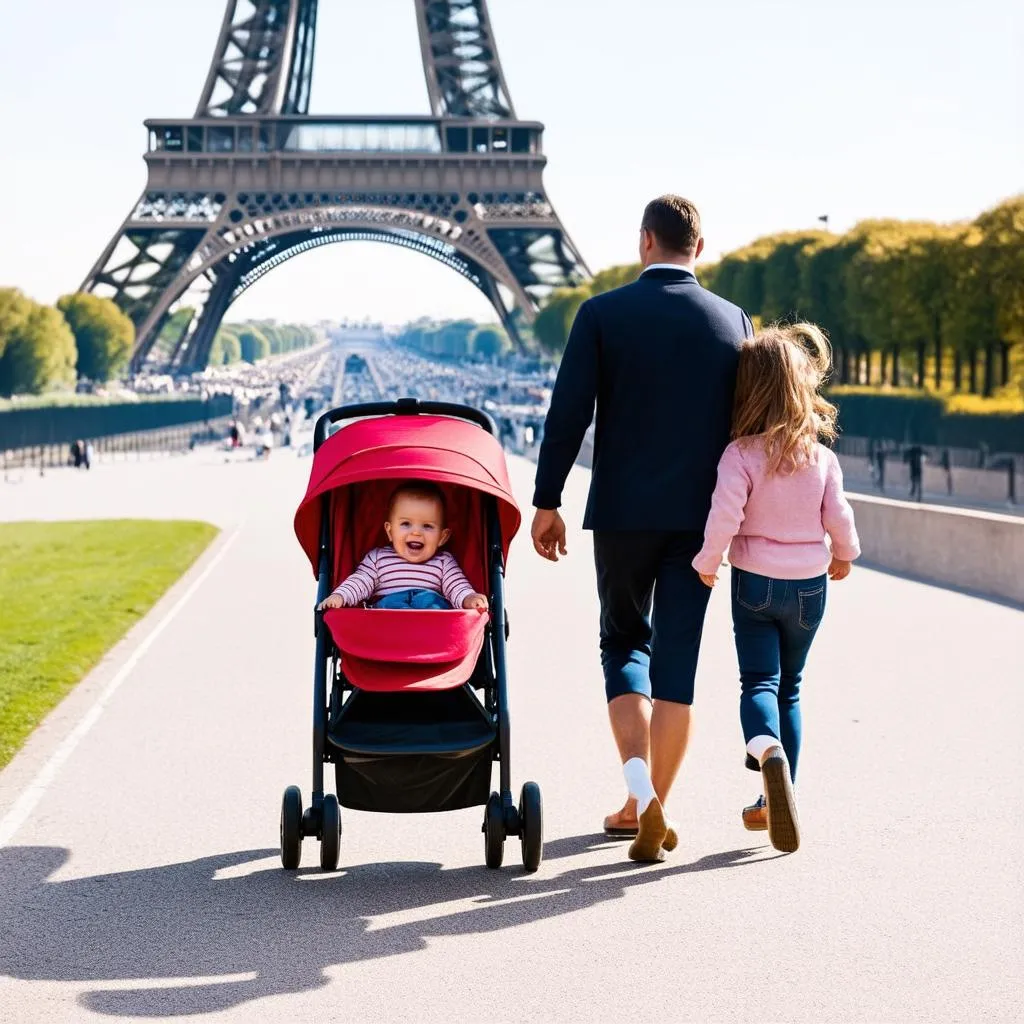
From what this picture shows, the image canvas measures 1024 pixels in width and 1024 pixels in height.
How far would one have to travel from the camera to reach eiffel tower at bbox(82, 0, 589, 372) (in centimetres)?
8256

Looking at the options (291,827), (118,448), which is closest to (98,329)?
(118,448)

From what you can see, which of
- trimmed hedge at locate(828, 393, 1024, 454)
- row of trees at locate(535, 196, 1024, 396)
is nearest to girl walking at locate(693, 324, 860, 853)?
trimmed hedge at locate(828, 393, 1024, 454)

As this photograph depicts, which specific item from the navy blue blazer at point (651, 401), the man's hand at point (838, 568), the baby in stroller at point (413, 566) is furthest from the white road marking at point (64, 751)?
the man's hand at point (838, 568)

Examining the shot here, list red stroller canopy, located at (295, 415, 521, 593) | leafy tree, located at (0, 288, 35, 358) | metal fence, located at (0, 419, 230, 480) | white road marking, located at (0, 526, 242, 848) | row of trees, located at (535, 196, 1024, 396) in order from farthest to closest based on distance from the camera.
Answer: leafy tree, located at (0, 288, 35, 358)
metal fence, located at (0, 419, 230, 480)
row of trees, located at (535, 196, 1024, 396)
white road marking, located at (0, 526, 242, 848)
red stroller canopy, located at (295, 415, 521, 593)

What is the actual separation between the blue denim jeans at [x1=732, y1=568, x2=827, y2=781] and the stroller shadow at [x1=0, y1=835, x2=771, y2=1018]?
0.43 metres

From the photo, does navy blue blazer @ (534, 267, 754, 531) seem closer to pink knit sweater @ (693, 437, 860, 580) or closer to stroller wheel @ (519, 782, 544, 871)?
pink knit sweater @ (693, 437, 860, 580)

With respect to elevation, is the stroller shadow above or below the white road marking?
above

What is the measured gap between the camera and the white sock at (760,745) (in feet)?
17.9

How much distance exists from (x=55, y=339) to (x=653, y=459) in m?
73.7

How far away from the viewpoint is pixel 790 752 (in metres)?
5.86

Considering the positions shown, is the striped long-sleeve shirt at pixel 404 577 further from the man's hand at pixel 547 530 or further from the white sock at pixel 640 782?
the white sock at pixel 640 782

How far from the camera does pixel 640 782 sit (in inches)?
220

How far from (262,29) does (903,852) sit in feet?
283

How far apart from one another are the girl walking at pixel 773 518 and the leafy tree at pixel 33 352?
7228 cm
